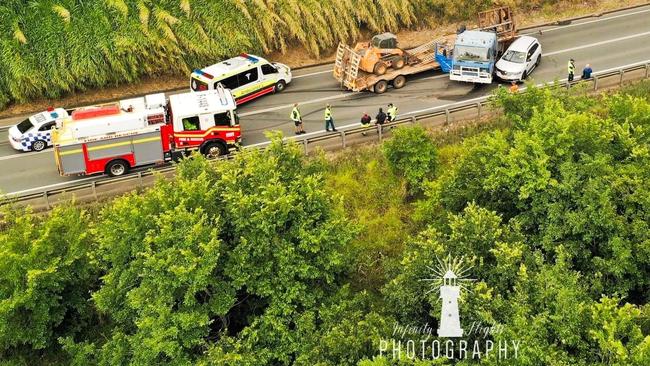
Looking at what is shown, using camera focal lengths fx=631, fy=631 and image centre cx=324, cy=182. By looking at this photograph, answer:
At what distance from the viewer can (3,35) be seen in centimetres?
3139

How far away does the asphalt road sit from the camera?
2777cm

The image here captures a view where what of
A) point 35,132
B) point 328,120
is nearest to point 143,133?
point 35,132

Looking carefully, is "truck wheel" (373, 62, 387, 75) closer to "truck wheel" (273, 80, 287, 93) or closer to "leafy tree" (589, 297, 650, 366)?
"truck wheel" (273, 80, 287, 93)

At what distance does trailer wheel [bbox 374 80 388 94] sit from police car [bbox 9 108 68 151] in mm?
14919

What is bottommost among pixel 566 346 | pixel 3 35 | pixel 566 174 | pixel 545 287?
pixel 566 346

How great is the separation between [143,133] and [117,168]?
1.95 m

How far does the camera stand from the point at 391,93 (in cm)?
3241

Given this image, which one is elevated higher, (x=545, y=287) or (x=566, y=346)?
(x=545, y=287)

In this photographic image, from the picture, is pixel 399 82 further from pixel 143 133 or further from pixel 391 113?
pixel 143 133

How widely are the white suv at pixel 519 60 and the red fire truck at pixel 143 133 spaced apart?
556 inches

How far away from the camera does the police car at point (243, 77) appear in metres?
31.1

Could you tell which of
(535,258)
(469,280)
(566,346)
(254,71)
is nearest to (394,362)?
(469,280)

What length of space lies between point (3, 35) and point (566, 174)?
27338mm

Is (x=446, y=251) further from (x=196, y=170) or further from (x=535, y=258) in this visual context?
(x=196, y=170)
